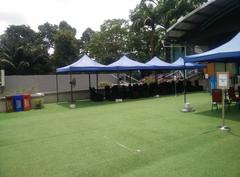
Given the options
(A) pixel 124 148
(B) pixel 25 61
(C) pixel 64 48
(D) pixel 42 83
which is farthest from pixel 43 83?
(A) pixel 124 148

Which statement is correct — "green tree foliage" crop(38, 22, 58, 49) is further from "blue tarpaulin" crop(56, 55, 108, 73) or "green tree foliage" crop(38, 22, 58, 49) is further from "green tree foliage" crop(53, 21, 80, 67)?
"blue tarpaulin" crop(56, 55, 108, 73)

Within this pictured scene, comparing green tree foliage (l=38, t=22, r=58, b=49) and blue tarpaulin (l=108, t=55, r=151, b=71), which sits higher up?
green tree foliage (l=38, t=22, r=58, b=49)

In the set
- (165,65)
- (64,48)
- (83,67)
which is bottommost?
(83,67)

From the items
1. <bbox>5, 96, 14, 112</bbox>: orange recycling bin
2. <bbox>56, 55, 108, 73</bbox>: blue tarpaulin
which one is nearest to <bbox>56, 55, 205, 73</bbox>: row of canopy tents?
<bbox>56, 55, 108, 73</bbox>: blue tarpaulin

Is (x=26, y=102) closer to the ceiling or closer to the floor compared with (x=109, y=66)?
closer to the floor

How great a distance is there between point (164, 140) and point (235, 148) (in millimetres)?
1476

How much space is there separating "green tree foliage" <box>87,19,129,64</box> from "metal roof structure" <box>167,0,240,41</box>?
16250mm

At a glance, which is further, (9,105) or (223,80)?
(9,105)

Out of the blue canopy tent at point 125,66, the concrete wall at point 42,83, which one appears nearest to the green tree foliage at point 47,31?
the concrete wall at point 42,83

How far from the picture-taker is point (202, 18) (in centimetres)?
1555

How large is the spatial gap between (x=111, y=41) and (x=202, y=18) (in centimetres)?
1877

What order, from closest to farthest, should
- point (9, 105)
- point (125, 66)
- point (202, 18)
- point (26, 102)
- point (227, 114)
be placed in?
point (227, 114)
point (9, 105)
point (26, 102)
point (125, 66)
point (202, 18)

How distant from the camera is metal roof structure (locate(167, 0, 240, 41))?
14047mm

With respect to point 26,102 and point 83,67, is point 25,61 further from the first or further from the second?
point 83,67
